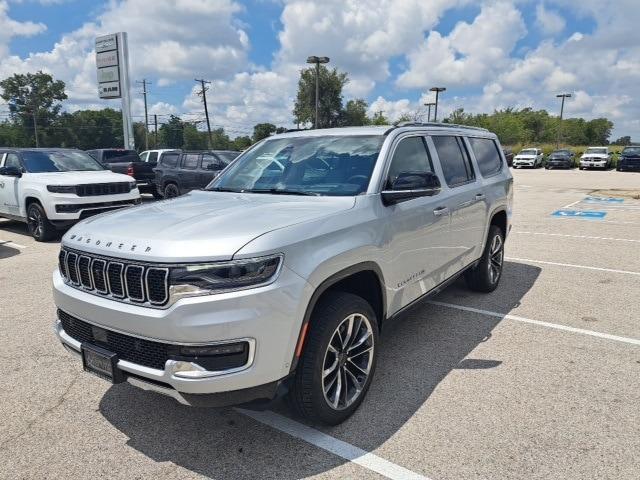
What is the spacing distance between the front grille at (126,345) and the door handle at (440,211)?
96.6 inches

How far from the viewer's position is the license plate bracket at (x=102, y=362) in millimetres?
2637

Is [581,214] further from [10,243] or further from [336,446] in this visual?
[10,243]

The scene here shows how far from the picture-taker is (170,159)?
50.1 feet

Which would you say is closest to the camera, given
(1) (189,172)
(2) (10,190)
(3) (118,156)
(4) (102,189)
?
(4) (102,189)

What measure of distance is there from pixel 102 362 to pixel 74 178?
7.88 m

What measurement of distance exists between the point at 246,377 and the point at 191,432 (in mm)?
857

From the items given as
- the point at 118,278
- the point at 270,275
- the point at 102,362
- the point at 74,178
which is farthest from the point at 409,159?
the point at 74,178

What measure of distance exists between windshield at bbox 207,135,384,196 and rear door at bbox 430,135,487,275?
99 centimetres

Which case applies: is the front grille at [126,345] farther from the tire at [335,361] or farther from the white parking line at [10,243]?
the white parking line at [10,243]

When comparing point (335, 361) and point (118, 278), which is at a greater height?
point (118, 278)

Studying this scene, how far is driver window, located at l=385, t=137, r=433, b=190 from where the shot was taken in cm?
371

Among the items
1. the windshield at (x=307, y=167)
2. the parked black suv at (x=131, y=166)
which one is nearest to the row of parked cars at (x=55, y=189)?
the parked black suv at (x=131, y=166)

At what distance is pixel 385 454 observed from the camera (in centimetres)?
278

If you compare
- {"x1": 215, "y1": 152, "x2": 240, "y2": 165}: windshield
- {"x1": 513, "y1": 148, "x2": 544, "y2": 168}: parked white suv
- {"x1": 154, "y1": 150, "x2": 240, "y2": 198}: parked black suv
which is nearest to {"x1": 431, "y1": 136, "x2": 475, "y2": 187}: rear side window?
{"x1": 154, "y1": 150, "x2": 240, "y2": 198}: parked black suv
